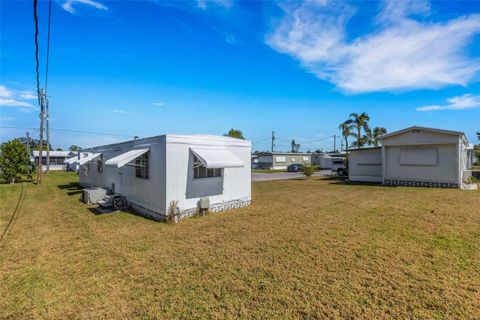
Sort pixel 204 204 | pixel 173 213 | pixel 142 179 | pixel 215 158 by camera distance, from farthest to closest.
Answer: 1. pixel 142 179
2. pixel 204 204
3. pixel 215 158
4. pixel 173 213

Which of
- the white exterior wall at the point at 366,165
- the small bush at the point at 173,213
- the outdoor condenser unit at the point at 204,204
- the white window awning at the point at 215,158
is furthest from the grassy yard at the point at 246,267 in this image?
the white exterior wall at the point at 366,165

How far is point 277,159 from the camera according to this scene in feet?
142

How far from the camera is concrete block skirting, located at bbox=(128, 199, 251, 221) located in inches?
330

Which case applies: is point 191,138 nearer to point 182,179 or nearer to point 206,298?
point 182,179

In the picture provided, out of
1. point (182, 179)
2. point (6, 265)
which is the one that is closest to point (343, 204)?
point (182, 179)

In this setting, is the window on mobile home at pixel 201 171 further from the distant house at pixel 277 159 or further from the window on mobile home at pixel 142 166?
the distant house at pixel 277 159

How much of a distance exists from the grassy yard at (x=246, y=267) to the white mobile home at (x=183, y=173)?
87 centimetres

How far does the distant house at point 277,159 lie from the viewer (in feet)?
142

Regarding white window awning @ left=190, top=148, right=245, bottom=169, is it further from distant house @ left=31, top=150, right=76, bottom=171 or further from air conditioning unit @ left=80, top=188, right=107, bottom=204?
distant house @ left=31, top=150, right=76, bottom=171

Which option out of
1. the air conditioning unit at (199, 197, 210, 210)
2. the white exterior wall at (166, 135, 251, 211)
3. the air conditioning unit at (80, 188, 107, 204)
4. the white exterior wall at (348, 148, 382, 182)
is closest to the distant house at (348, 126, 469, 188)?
the white exterior wall at (348, 148, 382, 182)

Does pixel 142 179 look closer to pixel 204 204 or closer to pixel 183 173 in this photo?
pixel 183 173

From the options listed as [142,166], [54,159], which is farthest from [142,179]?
[54,159]

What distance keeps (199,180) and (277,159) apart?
35452 mm

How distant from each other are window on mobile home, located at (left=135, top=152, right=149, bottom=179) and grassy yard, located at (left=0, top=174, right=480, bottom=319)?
1.69 m
